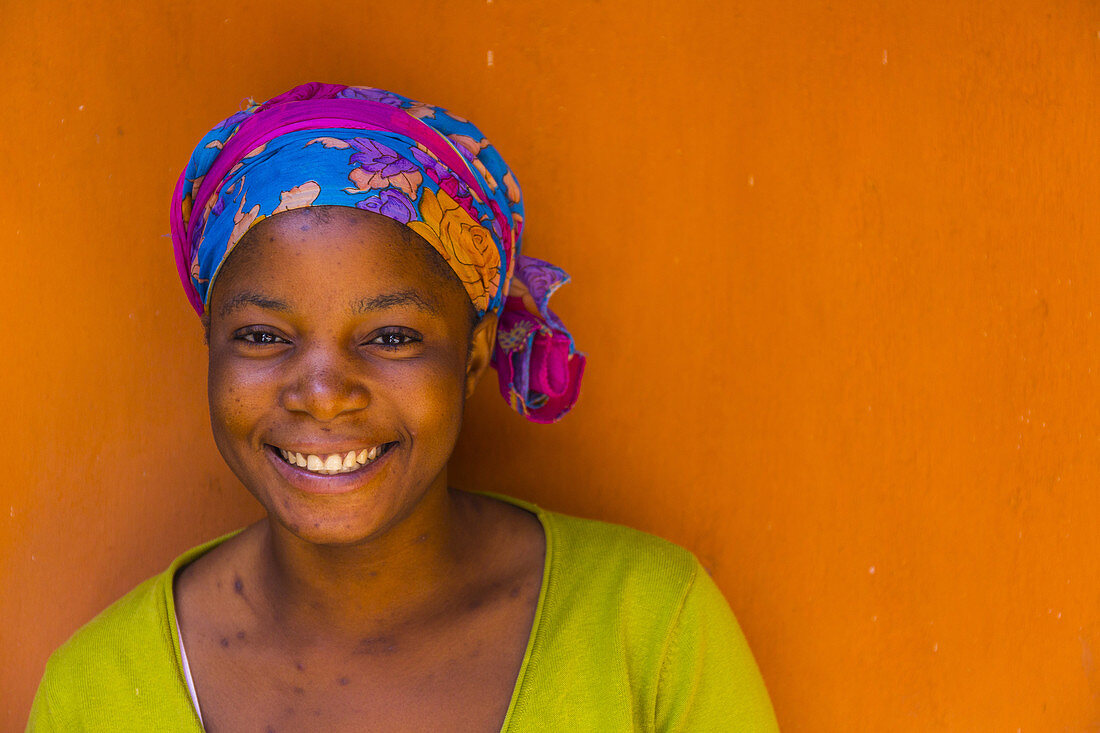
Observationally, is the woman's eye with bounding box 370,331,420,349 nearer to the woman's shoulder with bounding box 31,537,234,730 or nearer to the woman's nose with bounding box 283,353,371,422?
the woman's nose with bounding box 283,353,371,422

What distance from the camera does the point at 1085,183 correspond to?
197cm

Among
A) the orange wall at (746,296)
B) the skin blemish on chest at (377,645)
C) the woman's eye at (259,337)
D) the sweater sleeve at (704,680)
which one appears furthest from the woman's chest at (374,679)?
the woman's eye at (259,337)

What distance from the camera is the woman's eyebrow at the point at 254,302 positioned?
4.62 ft

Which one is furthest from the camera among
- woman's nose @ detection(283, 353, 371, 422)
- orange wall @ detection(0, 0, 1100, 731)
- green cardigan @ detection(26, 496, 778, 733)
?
orange wall @ detection(0, 0, 1100, 731)

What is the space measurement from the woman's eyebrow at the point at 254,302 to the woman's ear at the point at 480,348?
1.11 feet

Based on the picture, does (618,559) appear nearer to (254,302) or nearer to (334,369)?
(334,369)

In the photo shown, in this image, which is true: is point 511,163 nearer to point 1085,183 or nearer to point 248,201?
point 248,201

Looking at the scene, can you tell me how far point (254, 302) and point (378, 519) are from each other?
398mm

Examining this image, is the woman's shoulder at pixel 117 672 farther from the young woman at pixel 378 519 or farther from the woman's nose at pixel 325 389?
the woman's nose at pixel 325 389

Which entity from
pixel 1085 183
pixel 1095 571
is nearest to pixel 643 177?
pixel 1085 183

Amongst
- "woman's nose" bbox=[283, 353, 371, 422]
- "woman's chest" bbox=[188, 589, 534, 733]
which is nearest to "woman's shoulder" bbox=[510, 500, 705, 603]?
"woman's chest" bbox=[188, 589, 534, 733]

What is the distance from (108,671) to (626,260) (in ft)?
4.34

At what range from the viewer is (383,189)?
1447mm

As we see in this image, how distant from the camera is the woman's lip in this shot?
4.76 ft
